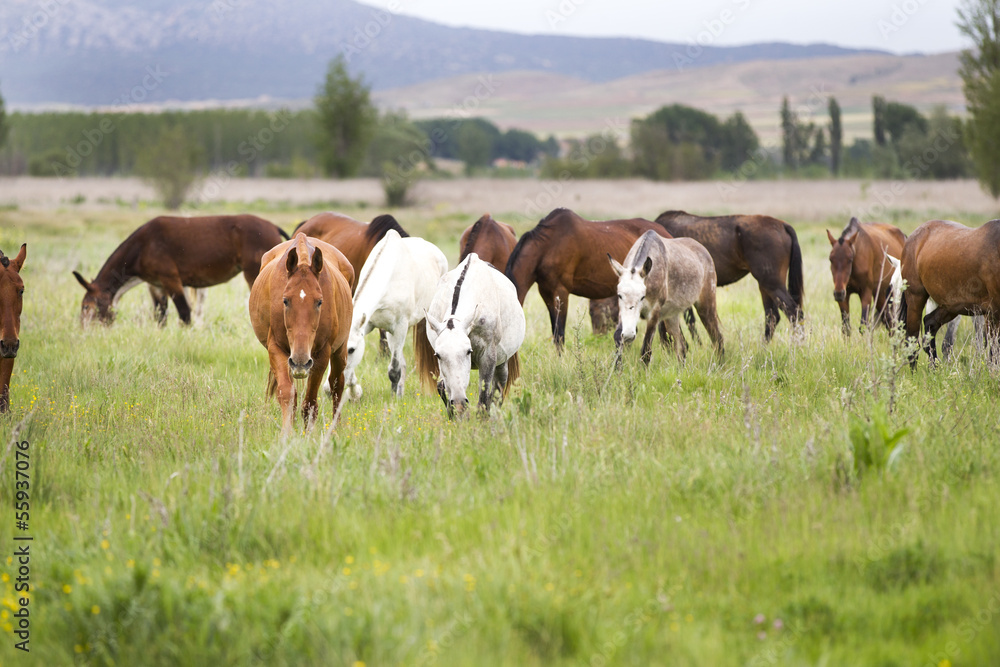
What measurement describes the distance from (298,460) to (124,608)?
1791 millimetres

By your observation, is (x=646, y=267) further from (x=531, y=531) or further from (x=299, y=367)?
(x=531, y=531)

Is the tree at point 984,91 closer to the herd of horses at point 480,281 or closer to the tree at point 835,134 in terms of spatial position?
the herd of horses at point 480,281

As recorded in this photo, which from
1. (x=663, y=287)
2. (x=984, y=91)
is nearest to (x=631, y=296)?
(x=663, y=287)

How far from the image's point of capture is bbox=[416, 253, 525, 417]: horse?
5695mm

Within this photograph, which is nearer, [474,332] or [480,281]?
[474,332]

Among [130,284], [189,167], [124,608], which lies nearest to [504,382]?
[124,608]

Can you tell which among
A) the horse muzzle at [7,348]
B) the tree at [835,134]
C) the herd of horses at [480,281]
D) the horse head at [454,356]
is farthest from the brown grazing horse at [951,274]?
the tree at [835,134]

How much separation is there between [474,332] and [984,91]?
34.4 metres

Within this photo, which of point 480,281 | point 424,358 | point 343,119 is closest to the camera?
point 480,281

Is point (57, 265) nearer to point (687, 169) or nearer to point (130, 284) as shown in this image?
point (130, 284)

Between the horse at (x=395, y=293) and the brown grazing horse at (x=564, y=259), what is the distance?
4.29ft

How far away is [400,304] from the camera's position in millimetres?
7805

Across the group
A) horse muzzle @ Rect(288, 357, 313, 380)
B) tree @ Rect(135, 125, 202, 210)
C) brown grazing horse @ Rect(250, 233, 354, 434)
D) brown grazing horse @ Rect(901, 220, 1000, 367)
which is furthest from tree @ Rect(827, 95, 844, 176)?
horse muzzle @ Rect(288, 357, 313, 380)

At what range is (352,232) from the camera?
33.1 ft
